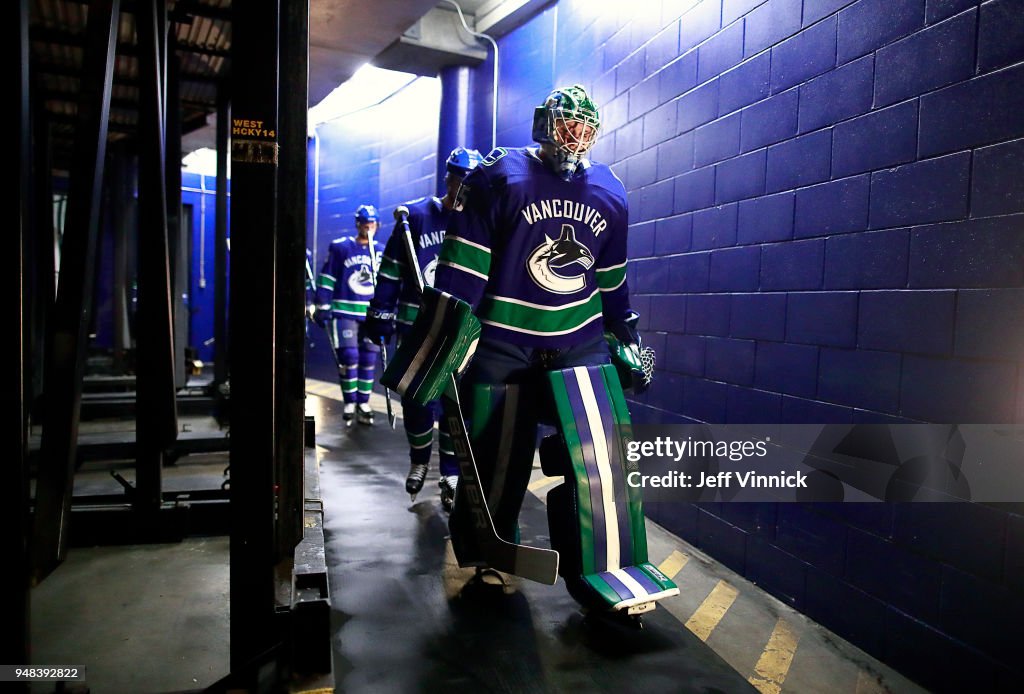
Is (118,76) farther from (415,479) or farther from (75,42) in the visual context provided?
(415,479)

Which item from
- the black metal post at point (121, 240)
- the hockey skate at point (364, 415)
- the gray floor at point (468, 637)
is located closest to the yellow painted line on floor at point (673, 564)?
the gray floor at point (468, 637)

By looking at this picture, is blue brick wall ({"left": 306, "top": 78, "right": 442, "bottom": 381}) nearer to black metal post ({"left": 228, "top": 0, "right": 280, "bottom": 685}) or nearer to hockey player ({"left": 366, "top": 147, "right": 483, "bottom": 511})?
hockey player ({"left": 366, "top": 147, "right": 483, "bottom": 511})

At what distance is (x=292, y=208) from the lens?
210cm

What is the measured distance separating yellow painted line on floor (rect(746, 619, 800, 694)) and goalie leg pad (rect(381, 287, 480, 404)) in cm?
136

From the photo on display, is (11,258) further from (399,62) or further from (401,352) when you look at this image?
(399,62)

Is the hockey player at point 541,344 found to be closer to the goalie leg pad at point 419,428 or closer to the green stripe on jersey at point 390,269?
the goalie leg pad at point 419,428

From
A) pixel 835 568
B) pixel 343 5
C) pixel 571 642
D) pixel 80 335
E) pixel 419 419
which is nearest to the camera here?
pixel 80 335

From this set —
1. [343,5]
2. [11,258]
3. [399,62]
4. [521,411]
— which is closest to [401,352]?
[521,411]

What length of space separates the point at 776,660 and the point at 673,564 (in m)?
0.90

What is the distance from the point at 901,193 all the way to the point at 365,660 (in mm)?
2222

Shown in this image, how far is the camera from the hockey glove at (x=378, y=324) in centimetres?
396

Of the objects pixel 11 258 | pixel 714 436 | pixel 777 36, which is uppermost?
pixel 777 36

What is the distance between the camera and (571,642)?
232 cm

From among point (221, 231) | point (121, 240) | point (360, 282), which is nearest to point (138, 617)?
point (221, 231)
